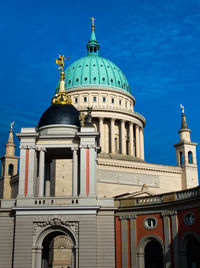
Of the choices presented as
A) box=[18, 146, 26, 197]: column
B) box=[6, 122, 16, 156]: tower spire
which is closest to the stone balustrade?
box=[18, 146, 26, 197]: column

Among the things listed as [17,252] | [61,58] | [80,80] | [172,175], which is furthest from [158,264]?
[80,80]

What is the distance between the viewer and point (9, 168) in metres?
79.5

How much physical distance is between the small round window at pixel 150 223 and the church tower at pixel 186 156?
3680cm

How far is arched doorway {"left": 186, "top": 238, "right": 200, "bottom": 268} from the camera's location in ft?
114

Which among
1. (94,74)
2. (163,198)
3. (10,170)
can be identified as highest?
(94,74)

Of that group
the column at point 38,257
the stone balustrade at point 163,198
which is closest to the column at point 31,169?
the column at point 38,257

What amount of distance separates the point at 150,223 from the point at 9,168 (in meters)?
46.7

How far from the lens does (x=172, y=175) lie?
73562 mm

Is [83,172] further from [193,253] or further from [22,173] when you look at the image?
[193,253]

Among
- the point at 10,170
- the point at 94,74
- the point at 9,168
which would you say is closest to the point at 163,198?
the point at 9,168

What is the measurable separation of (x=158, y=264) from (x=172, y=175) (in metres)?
35.0

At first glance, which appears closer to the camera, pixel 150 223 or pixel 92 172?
pixel 92 172

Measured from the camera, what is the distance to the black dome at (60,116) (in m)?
40.4

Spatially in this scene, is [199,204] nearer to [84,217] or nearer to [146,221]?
[146,221]
